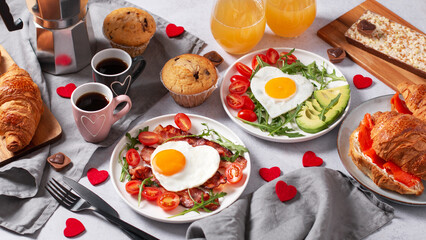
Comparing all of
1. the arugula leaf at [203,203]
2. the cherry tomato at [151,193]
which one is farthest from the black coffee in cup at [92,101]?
the arugula leaf at [203,203]

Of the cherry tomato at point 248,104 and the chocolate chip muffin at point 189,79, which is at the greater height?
the chocolate chip muffin at point 189,79

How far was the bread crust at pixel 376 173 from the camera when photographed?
252 centimetres

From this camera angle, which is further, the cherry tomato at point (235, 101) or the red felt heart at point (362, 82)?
the red felt heart at point (362, 82)

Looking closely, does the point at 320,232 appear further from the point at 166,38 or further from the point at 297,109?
the point at 166,38

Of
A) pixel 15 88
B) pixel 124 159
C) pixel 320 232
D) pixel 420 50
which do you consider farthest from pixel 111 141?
pixel 420 50

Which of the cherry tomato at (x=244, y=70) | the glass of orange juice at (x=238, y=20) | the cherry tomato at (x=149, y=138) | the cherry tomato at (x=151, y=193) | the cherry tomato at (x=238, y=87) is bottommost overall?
the cherry tomato at (x=151, y=193)

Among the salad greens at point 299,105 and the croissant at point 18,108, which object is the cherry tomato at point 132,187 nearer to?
the croissant at point 18,108

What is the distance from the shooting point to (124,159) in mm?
2670

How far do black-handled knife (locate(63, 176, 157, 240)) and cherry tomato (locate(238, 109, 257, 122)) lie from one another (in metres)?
0.98

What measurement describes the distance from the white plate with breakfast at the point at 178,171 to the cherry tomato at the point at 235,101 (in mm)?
226

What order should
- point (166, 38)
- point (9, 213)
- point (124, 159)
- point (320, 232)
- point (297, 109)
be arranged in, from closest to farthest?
point (320, 232) → point (9, 213) → point (124, 159) → point (297, 109) → point (166, 38)

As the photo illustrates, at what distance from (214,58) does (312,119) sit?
33.0 inches

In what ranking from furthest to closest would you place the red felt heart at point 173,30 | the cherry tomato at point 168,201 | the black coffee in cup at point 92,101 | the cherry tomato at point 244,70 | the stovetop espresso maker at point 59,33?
1. the red felt heart at point 173,30
2. the cherry tomato at point 244,70
3. the stovetop espresso maker at point 59,33
4. the black coffee in cup at point 92,101
5. the cherry tomato at point 168,201

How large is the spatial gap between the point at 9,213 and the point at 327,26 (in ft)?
8.36
